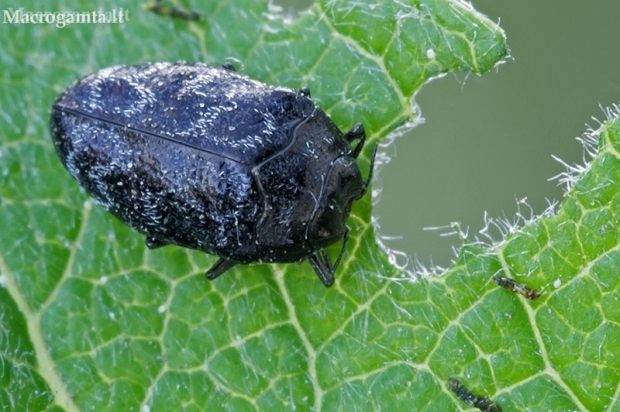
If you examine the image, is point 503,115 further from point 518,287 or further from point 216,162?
point 216,162

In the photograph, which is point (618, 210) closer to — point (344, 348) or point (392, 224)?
point (344, 348)

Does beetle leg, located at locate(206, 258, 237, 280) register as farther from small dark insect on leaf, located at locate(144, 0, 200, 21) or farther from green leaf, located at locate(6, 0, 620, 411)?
small dark insect on leaf, located at locate(144, 0, 200, 21)

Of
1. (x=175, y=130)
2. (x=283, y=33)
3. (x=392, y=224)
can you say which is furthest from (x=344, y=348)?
(x=392, y=224)

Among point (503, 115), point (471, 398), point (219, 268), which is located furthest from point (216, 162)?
point (503, 115)

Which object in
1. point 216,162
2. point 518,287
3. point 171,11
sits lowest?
point 518,287

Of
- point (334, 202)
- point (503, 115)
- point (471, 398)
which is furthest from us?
point (503, 115)

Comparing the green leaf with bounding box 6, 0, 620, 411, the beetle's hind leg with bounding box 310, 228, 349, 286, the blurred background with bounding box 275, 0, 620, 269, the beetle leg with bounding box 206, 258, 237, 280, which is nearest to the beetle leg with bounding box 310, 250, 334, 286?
the beetle's hind leg with bounding box 310, 228, 349, 286

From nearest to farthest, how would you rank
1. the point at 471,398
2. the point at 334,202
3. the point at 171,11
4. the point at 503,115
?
the point at 471,398 → the point at 334,202 → the point at 171,11 → the point at 503,115

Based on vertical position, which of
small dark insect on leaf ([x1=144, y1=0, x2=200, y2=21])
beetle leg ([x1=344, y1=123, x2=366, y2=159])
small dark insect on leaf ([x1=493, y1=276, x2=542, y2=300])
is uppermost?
small dark insect on leaf ([x1=144, y1=0, x2=200, y2=21])
